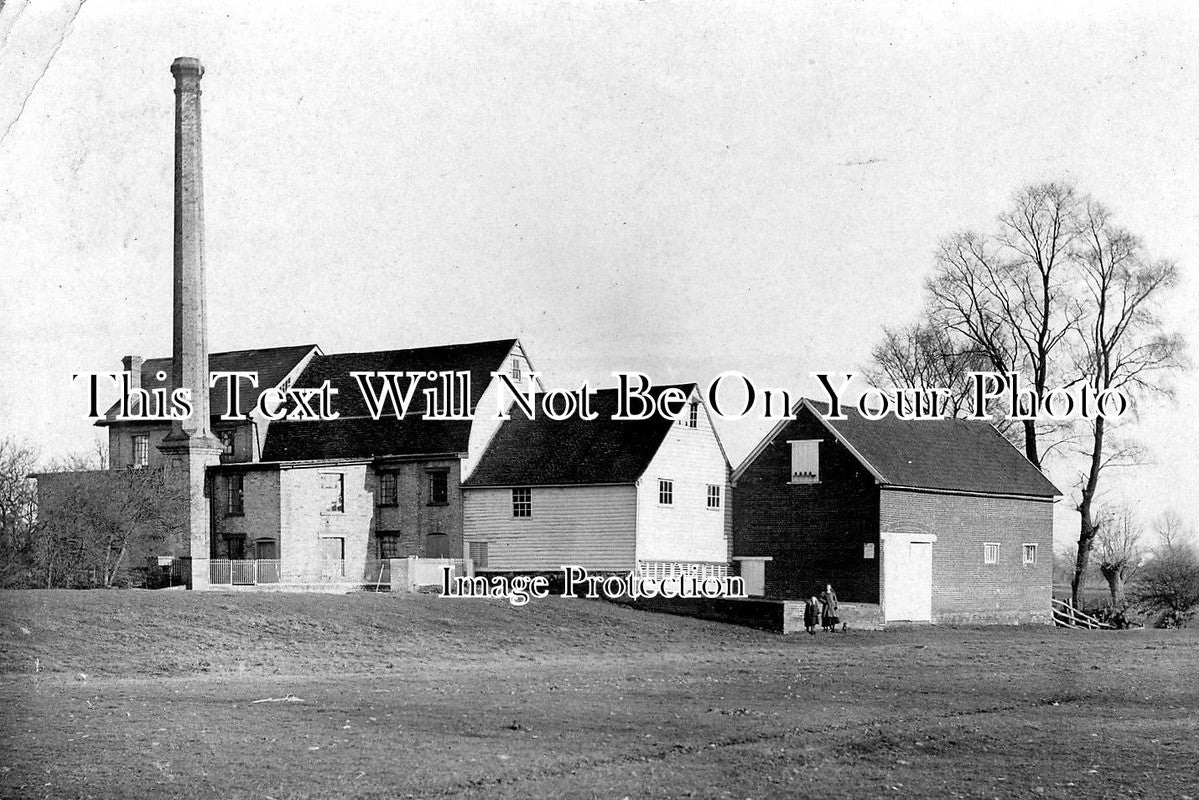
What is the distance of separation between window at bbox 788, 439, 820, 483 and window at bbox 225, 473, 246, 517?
19.3 m

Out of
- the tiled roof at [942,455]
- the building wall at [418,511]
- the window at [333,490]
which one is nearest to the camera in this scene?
the tiled roof at [942,455]

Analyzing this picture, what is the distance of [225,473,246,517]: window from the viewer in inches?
2012

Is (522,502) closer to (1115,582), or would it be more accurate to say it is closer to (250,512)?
(250,512)

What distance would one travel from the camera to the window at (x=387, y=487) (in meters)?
53.7

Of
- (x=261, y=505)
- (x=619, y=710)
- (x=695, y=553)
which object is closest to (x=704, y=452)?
(x=695, y=553)

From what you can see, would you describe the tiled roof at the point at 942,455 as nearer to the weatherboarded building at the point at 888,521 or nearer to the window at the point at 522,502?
the weatherboarded building at the point at 888,521

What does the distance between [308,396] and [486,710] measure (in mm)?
38352

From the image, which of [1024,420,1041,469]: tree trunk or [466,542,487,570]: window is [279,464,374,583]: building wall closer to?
[466,542,487,570]: window

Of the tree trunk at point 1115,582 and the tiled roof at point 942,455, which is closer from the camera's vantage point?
the tiled roof at point 942,455

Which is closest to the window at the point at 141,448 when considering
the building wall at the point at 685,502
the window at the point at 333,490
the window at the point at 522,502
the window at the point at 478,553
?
the window at the point at 333,490

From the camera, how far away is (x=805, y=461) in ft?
163

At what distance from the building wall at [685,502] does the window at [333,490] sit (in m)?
11.4

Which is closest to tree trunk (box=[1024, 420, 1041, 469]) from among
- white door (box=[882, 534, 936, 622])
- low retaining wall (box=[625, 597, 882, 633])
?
white door (box=[882, 534, 936, 622])

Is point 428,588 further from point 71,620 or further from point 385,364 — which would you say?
point 71,620
